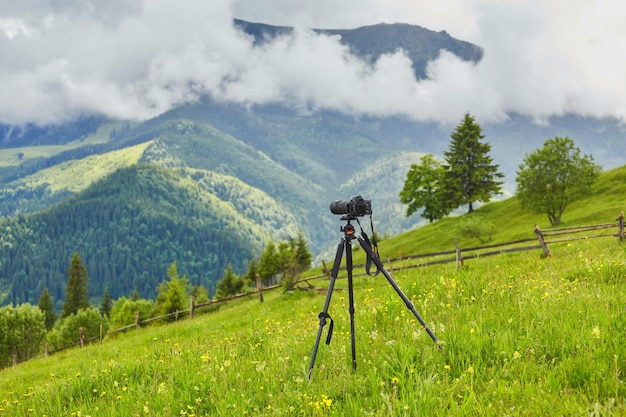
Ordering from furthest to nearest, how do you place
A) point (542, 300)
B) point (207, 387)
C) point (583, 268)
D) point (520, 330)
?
point (583, 268), point (542, 300), point (207, 387), point (520, 330)

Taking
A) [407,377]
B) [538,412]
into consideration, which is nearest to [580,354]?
[538,412]

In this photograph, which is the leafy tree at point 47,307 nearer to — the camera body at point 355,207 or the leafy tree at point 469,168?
the leafy tree at point 469,168

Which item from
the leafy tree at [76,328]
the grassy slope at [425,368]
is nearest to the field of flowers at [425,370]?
the grassy slope at [425,368]

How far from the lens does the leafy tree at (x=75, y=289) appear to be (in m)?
101

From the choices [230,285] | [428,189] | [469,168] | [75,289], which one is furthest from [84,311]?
[469,168]

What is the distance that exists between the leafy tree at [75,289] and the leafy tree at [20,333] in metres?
31.0

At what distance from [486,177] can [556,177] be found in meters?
20.0

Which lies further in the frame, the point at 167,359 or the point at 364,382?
the point at 167,359

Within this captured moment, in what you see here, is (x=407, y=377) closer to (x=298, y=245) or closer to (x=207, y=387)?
(x=207, y=387)

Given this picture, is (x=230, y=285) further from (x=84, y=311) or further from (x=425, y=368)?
(x=425, y=368)

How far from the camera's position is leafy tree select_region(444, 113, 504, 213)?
6731 centimetres

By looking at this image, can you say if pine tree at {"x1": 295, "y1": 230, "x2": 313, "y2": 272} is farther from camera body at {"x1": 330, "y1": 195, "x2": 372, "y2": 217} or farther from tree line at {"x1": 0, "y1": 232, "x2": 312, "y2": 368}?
camera body at {"x1": 330, "y1": 195, "x2": 372, "y2": 217}

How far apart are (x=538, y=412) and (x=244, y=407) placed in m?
2.96

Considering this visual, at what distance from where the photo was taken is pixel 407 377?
4.67 meters
